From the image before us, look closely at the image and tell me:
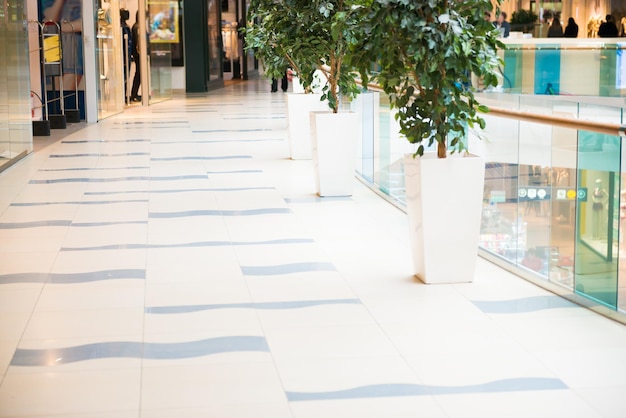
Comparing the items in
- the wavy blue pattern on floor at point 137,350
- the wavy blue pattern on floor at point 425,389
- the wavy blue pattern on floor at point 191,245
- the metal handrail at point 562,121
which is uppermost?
the metal handrail at point 562,121

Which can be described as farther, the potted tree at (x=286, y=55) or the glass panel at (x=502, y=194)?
the potted tree at (x=286, y=55)

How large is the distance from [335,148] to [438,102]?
294 cm

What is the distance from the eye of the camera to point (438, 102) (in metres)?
4.94

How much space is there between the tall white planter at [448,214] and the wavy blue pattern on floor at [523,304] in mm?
391

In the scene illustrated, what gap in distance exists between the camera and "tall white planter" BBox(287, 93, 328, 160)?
10320mm

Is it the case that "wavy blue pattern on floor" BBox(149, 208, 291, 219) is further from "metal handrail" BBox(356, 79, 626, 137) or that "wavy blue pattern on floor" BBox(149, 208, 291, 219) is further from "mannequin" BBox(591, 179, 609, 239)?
"mannequin" BBox(591, 179, 609, 239)

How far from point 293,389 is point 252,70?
3294 cm

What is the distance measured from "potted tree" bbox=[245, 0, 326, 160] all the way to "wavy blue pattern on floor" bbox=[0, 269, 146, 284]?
3007 millimetres

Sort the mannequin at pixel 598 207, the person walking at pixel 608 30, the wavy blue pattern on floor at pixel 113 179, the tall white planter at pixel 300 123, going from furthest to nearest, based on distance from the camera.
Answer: the person walking at pixel 608 30, the tall white planter at pixel 300 123, the wavy blue pattern on floor at pixel 113 179, the mannequin at pixel 598 207

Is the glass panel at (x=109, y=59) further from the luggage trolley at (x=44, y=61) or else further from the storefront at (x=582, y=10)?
the storefront at (x=582, y=10)

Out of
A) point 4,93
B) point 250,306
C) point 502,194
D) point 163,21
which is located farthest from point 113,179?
point 163,21

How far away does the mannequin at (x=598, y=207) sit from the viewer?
4.50 m

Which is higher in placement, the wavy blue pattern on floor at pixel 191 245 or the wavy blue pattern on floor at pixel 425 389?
the wavy blue pattern on floor at pixel 191 245

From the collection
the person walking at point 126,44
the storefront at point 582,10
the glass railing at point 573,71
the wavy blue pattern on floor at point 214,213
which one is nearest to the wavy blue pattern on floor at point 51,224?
the wavy blue pattern on floor at point 214,213
